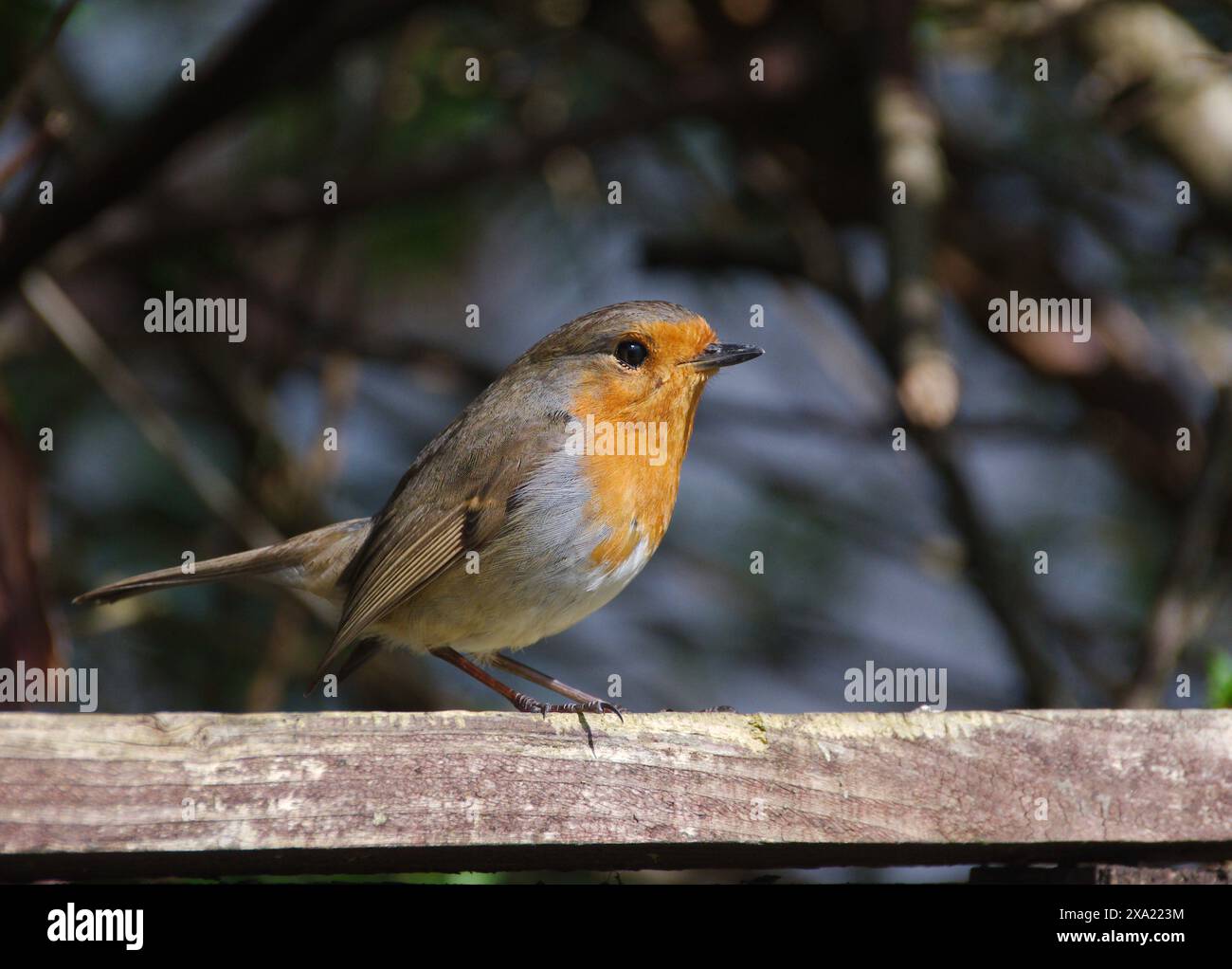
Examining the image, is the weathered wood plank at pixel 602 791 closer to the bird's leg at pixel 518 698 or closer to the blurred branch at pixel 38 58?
the bird's leg at pixel 518 698

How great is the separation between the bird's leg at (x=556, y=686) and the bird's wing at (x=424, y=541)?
1.29 feet

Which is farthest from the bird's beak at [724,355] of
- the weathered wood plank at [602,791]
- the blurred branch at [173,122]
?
the blurred branch at [173,122]

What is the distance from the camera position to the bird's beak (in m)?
3.57

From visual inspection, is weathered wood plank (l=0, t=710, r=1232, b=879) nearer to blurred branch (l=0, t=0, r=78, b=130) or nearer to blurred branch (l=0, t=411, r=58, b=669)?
blurred branch (l=0, t=411, r=58, b=669)

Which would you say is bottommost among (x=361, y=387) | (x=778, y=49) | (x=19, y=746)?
(x=19, y=746)

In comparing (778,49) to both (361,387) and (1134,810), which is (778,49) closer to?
(361,387)

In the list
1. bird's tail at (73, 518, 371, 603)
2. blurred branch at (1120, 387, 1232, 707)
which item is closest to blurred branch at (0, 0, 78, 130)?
bird's tail at (73, 518, 371, 603)

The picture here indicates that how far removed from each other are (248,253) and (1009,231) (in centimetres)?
323

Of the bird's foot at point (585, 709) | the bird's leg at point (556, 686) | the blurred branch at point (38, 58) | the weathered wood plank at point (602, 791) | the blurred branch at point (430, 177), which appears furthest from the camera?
the blurred branch at point (430, 177)

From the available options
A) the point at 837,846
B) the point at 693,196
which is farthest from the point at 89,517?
the point at 837,846

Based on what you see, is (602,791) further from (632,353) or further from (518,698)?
(632,353)

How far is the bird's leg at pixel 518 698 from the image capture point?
2627mm

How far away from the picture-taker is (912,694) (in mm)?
5508

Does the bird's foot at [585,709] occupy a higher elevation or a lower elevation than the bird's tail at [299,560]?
lower
